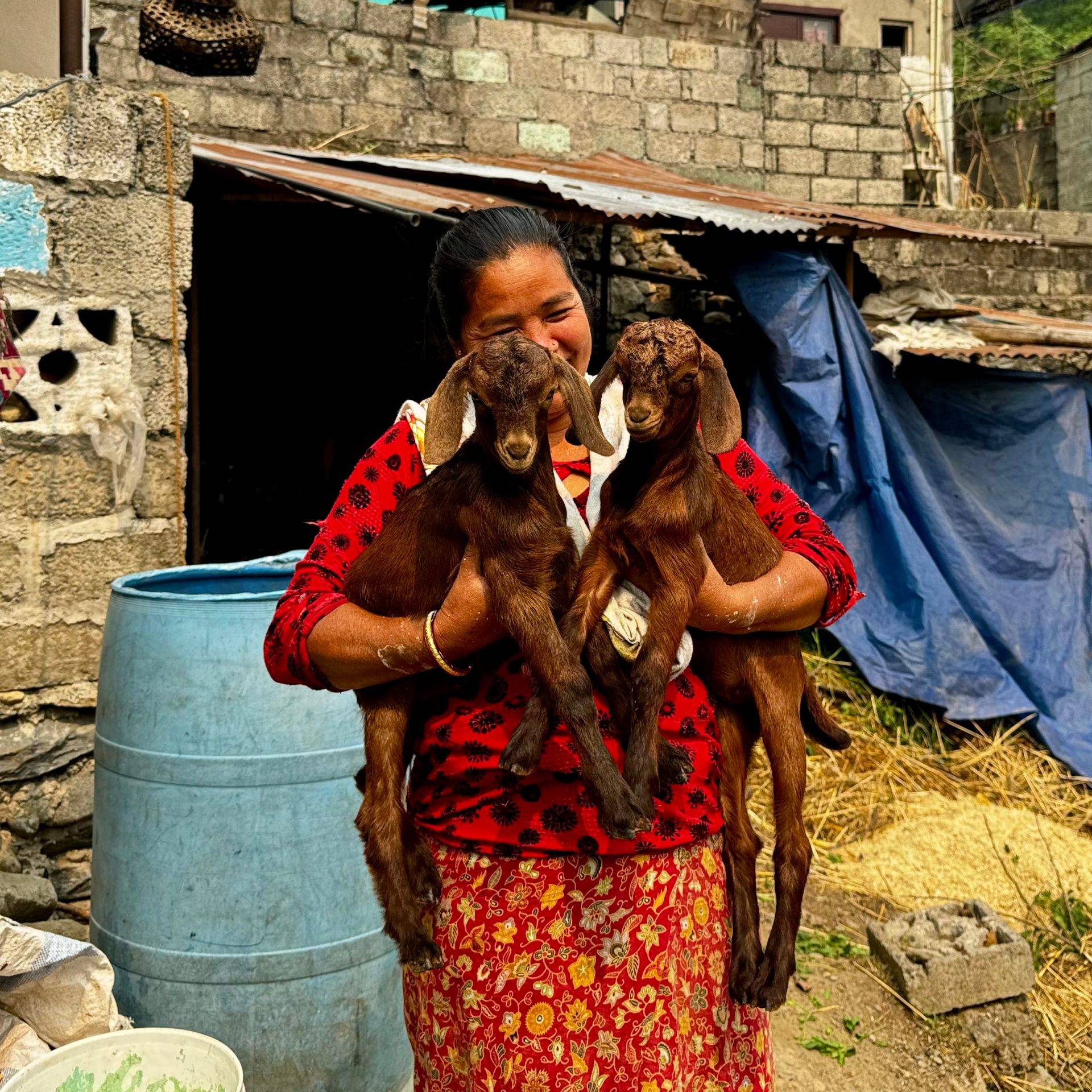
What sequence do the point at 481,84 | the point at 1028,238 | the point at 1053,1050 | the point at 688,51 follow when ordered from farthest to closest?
the point at 688,51 < the point at 481,84 < the point at 1028,238 < the point at 1053,1050

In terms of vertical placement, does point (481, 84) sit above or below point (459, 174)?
above

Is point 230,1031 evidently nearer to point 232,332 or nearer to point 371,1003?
point 371,1003

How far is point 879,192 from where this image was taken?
34.6 feet

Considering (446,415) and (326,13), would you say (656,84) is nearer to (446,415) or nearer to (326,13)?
(326,13)

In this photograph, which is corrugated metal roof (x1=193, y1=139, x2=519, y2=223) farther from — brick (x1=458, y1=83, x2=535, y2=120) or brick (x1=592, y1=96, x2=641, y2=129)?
brick (x1=592, y1=96, x2=641, y2=129)

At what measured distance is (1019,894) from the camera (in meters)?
4.90

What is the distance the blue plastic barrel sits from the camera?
279 cm

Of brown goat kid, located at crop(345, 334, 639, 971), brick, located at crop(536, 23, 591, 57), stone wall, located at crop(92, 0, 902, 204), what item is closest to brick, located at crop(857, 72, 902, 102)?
stone wall, located at crop(92, 0, 902, 204)

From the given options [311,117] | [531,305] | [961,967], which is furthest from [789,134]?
[531,305]

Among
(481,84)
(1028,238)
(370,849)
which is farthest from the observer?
(481,84)

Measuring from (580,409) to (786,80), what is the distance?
9739 mm

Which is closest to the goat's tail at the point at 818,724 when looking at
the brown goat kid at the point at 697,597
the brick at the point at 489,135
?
the brown goat kid at the point at 697,597

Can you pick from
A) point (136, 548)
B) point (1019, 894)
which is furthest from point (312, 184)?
point (1019, 894)

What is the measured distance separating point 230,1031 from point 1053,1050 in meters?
2.86
